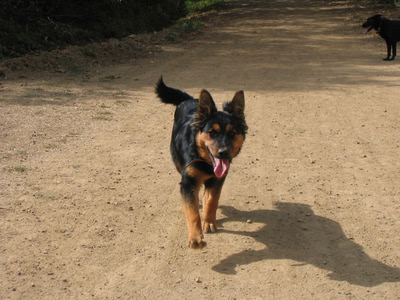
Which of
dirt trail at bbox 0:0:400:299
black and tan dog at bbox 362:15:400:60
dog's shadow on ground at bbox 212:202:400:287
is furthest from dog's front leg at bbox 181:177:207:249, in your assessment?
black and tan dog at bbox 362:15:400:60

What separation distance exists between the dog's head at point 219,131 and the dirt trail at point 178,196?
0.91 m

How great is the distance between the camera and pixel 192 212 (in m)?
5.27

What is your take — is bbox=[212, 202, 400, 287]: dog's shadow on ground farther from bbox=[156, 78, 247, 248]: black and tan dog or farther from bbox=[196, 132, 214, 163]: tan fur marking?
bbox=[196, 132, 214, 163]: tan fur marking

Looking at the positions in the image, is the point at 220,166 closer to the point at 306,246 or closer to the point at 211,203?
the point at 211,203

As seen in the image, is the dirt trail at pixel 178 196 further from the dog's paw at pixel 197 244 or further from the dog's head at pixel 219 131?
the dog's head at pixel 219 131

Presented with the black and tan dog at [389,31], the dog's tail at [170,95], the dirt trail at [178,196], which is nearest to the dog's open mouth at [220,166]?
the dirt trail at [178,196]

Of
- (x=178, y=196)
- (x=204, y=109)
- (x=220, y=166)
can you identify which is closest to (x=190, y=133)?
(x=204, y=109)

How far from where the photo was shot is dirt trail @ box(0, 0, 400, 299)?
4793 mm

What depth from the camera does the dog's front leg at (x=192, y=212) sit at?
5.12 meters

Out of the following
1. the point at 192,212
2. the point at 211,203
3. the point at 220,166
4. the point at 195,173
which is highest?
the point at 220,166

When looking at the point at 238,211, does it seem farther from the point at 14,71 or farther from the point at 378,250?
the point at 14,71

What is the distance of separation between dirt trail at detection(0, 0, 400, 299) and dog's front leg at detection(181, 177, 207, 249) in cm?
18

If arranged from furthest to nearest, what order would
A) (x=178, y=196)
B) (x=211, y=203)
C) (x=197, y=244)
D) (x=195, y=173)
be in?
(x=178, y=196) → (x=211, y=203) → (x=195, y=173) → (x=197, y=244)

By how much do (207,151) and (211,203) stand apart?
2.43ft
